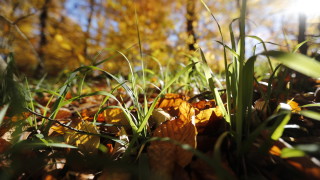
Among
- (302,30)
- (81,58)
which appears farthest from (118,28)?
(302,30)

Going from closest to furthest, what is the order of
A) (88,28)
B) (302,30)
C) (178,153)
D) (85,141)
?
(178,153)
(85,141)
(302,30)
(88,28)

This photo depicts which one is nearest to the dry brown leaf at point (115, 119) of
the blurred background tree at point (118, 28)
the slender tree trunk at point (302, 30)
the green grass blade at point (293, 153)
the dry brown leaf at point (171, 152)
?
the dry brown leaf at point (171, 152)

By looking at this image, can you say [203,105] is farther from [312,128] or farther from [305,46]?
[305,46]

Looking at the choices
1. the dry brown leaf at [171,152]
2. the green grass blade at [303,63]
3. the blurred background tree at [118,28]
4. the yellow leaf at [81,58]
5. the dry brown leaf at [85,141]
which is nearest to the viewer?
the green grass blade at [303,63]

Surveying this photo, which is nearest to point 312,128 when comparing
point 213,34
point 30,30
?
point 213,34

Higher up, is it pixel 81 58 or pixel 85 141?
pixel 81 58

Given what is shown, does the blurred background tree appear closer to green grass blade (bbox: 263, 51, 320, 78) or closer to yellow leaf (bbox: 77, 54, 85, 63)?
yellow leaf (bbox: 77, 54, 85, 63)

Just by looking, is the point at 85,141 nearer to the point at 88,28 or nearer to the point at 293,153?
the point at 293,153

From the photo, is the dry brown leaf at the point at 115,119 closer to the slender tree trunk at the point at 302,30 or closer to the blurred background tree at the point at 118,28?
the slender tree trunk at the point at 302,30

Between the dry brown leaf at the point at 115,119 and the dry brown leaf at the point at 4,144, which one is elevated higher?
the dry brown leaf at the point at 115,119

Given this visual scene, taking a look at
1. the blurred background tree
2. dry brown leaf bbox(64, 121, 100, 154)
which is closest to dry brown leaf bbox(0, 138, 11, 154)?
dry brown leaf bbox(64, 121, 100, 154)

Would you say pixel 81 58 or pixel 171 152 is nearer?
pixel 171 152
